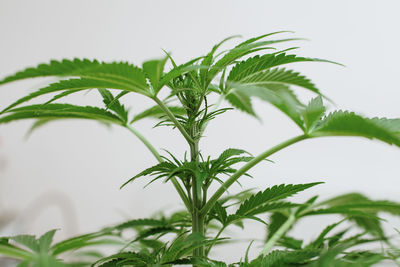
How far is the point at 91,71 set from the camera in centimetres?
30

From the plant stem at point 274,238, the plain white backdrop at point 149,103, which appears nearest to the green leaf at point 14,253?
the plant stem at point 274,238

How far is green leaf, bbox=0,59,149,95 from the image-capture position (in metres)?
0.29

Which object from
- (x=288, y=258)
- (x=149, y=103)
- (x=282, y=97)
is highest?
(x=149, y=103)

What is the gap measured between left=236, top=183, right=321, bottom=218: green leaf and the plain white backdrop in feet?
2.91

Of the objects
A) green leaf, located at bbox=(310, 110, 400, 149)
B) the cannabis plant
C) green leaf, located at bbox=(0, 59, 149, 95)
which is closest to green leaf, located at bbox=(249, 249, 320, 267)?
the cannabis plant

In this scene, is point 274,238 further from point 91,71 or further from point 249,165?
point 91,71

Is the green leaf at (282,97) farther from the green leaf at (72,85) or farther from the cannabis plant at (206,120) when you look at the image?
the green leaf at (72,85)

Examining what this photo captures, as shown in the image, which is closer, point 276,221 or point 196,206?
point 196,206

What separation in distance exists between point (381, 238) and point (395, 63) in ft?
3.45

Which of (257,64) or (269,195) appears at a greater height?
(257,64)

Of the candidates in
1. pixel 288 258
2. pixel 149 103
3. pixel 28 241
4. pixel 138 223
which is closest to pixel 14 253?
pixel 28 241

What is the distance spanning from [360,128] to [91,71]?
0.77 feet

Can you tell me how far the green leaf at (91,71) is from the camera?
0.29 meters

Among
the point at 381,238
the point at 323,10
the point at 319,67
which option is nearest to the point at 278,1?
the point at 323,10
